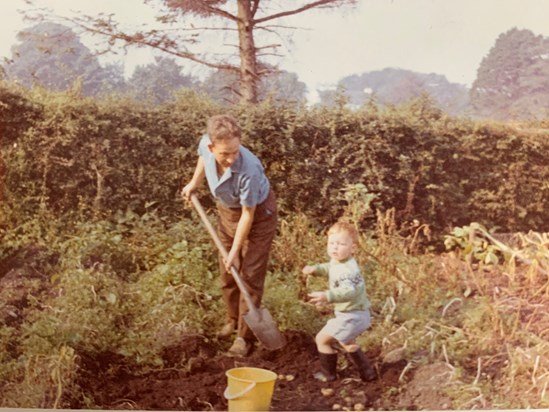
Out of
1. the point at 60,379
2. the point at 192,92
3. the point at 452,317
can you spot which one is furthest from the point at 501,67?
the point at 60,379

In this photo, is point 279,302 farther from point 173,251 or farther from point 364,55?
point 364,55

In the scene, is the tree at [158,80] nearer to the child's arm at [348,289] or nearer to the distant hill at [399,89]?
the distant hill at [399,89]

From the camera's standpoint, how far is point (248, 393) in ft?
13.8

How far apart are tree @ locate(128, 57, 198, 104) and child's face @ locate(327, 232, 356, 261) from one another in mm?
1218

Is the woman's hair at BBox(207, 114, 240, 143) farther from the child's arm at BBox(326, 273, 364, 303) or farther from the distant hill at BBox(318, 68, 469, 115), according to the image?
the child's arm at BBox(326, 273, 364, 303)

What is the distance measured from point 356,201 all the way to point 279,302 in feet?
2.46

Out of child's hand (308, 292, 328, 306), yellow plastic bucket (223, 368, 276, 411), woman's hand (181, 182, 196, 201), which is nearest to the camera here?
yellow plastic bucket (223, 368, 276, 411)

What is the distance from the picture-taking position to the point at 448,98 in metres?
4.57

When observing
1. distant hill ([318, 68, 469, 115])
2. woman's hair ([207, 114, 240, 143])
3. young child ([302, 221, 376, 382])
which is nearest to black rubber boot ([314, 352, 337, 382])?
young child ([302, 221, 376, 382])

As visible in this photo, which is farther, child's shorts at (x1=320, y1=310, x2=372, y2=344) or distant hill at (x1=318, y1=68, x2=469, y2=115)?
distant hill at (x1=318, y1=68, x2=469, y2=115)

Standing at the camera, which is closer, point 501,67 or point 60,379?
point 60,379

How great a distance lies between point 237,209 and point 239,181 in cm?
18

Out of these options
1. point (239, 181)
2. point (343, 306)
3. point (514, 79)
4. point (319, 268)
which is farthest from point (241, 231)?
point (514, 79)

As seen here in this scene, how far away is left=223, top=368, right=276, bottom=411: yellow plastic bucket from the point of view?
4203mm
